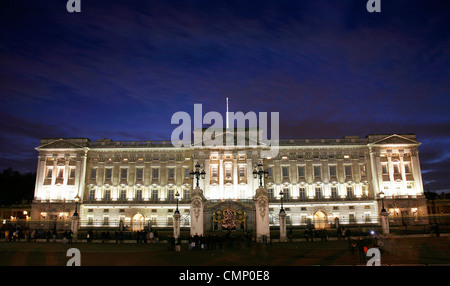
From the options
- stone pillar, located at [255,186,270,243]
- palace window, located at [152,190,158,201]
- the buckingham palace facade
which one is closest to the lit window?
the buckingham palace facade

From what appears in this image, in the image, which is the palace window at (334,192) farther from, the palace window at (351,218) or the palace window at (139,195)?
the palace window at (139,195)

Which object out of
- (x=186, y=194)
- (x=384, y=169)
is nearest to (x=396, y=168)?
(x=384, y=169)

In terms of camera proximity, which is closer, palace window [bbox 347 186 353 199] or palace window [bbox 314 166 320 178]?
palace window [bbox 347 186 353 199]

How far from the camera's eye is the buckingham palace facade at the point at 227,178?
59.9 m

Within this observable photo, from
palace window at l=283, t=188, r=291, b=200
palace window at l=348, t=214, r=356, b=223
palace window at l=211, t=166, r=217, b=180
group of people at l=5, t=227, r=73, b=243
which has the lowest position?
group of people at l=5, t=227, r=73, b=243

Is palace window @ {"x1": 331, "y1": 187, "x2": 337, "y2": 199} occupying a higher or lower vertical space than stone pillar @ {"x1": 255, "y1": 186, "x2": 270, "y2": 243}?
higher

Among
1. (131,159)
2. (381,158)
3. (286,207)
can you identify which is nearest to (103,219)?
(131,159)

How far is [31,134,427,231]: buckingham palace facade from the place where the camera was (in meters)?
59.9

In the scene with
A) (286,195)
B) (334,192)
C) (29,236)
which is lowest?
(29,236)

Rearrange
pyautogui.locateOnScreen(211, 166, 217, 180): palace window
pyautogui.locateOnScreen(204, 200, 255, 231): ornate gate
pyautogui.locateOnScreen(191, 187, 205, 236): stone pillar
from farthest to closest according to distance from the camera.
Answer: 1. pyautogui.locateOnScreen(211, 166, 217, 180): palace window
2. pyautogui.locateOnScreen(204, 200, 255, 231): ornate gate
3. pyautogui.locateOnScreen(191, 187, 205, 236): stone pillar

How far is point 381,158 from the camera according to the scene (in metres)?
62.0

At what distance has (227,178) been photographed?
198ft

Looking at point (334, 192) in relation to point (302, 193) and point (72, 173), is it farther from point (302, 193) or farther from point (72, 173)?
point (72, 173)

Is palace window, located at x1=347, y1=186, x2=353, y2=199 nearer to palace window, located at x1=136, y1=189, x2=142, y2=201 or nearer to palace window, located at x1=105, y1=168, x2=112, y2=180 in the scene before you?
palace window, located at x1=136, y1=189, x2=142, y2=201
